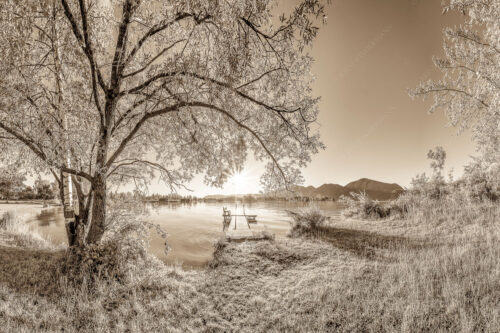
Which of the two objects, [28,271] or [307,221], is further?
[307,221]

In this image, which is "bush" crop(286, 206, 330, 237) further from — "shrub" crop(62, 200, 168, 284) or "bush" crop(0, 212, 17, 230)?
"bush" crop(0, 212, 17, 230)

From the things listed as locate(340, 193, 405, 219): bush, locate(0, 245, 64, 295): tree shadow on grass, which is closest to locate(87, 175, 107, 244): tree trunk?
locate(0, 245, 64, 295): tree shadow on grass

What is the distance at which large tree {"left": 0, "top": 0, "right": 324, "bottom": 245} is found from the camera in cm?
445

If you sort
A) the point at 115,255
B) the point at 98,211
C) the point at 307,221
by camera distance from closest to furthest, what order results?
the point at 115,255 → the point at 98,211 → the point at 307,221

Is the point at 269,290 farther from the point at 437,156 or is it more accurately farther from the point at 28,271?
the point at 437,156

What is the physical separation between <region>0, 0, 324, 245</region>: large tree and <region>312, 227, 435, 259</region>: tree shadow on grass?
3.99 metres

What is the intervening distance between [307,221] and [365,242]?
3.45 m

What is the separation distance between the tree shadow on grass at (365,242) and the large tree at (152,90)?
399 centimetres

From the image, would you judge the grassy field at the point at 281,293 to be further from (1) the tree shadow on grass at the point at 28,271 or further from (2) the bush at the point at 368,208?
(2) the bush at the point at 368,208

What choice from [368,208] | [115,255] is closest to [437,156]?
[368,208]

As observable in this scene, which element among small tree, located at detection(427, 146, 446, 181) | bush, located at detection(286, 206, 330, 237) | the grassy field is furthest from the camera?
small tree, located at detection(427, 146, 446, 181)

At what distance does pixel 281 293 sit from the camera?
528 centimetres

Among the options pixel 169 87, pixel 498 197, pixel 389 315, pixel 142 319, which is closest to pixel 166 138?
pixel 169 87

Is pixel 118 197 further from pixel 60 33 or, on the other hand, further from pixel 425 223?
pixel 425 223
